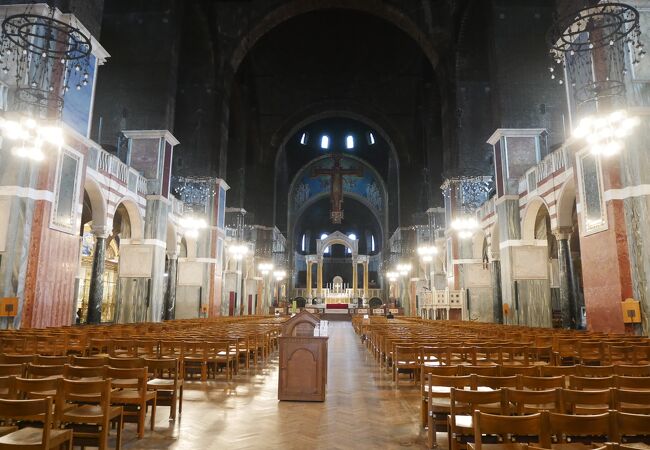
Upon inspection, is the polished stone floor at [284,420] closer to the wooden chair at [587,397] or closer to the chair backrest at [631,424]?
the wooden chair at [587,397]

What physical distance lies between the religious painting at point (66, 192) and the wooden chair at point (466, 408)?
11650 mm

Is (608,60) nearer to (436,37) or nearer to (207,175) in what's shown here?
(436,37)

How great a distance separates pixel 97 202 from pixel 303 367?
493 inches

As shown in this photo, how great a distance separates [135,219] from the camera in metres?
18.3

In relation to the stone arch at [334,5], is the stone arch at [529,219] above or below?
below

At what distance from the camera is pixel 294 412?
5352 mm

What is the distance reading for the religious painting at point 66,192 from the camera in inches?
481

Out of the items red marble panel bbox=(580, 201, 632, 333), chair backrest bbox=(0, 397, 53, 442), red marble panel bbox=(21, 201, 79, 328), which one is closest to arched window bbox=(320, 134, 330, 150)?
red marble panel bbox=(21, 201, 79, 328)

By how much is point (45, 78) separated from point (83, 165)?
2.54m

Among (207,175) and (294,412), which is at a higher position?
(207,175)

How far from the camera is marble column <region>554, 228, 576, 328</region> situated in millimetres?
14906

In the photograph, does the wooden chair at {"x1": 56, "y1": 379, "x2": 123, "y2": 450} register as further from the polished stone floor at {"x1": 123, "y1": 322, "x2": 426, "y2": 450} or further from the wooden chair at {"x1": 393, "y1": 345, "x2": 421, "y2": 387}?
the wooden chair at {"x1": 393, "y1": 345, "x2": 421, "y2": 387}

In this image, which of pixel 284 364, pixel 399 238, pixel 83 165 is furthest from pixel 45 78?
pixel 399 238

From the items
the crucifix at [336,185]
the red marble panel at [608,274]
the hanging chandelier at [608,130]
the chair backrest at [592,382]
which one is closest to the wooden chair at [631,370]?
the chair backrest at [592,382]
